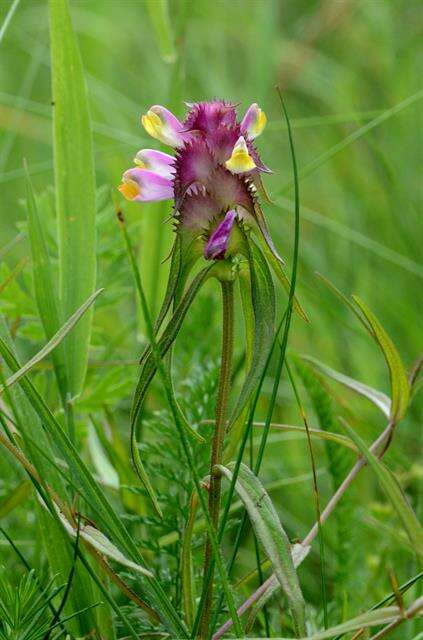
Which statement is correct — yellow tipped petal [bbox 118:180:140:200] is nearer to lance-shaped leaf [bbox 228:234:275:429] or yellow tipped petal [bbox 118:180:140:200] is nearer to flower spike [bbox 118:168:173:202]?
flower spike [bbox 118:168:173:202]

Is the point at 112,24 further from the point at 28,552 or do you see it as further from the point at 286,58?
the point at 28,552

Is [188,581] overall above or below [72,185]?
below

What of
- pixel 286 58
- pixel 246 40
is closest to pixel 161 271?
pixel 286 58

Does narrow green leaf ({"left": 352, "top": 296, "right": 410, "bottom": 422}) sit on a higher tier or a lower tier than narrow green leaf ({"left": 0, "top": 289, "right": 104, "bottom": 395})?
lower

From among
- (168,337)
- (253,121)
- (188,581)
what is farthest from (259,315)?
(188,581)

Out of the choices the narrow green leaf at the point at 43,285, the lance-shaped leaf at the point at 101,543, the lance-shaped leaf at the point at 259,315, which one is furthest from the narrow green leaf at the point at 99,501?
the narrow green leaf at the point at 43,285

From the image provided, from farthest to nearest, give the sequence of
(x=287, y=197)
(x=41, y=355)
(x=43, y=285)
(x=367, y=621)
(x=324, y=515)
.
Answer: (x=287, y=197)
(x=43, y=285)
(x=324, y=515)
(x=41, y=355)
(x=367, y=621)

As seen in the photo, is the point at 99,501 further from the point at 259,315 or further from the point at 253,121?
the point at 253,121

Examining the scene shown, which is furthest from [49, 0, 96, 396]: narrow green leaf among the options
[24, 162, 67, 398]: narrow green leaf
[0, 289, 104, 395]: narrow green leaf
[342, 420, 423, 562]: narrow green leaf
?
[342, 420, 423, 562]: narrow green leaf
